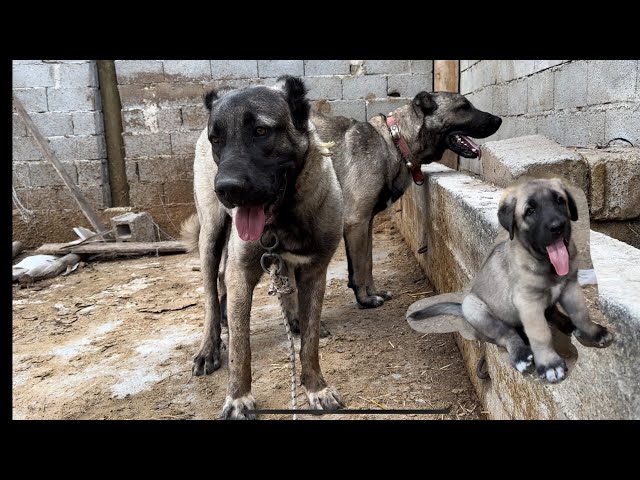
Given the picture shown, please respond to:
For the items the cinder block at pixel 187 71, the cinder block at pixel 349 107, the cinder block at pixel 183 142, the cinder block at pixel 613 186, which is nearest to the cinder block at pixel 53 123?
the cinder block at pixel 183 142

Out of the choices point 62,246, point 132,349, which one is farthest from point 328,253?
point 62,246

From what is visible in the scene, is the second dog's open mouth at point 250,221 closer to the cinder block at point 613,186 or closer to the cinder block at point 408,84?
the cinder block at point 613,186

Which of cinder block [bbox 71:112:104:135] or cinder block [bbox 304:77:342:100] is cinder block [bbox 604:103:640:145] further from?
cinder block [bbox 71:112:104:135]

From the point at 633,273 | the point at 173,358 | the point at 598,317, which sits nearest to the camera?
the point at 598,317

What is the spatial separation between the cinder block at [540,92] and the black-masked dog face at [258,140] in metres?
3.16

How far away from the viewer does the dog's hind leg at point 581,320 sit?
1.49ft

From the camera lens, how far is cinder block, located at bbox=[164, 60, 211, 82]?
26.4 feet

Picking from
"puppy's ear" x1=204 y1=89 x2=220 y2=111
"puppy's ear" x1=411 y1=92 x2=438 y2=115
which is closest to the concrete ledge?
"puppy's ear" x1=204 y1=89 x2=220 y2=111

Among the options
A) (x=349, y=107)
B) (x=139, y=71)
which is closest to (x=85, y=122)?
(x=139, y=71)

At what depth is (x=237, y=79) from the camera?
824cm

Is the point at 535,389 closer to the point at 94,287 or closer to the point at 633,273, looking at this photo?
the point at 633,273

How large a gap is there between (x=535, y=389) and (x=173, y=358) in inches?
118

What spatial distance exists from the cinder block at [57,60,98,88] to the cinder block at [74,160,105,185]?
1214mm

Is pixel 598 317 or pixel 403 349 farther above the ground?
pixel 598 317
